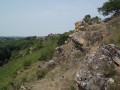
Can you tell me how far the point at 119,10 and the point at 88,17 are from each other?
5.64m

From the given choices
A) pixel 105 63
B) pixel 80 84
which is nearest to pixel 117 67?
pixel 105 63

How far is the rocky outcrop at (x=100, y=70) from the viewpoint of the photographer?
15.7 metres

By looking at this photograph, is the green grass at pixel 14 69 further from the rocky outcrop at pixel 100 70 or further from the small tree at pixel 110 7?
the rocky outcrop at pixel 100 70

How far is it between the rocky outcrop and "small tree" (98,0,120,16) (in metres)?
9.84

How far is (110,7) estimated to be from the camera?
27125 millimetres

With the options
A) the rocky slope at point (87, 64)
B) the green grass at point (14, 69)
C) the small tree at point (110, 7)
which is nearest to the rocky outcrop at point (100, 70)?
the rocky slope at point (87, 64)

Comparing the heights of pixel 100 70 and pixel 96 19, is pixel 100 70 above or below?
below

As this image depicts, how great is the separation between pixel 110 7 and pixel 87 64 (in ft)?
36.9

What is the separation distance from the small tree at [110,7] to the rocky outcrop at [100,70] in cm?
984

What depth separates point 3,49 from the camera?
126812mm

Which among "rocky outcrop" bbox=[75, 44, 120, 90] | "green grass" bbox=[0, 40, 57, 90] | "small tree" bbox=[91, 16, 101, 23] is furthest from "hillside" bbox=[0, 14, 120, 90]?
"green grass" bbox=[0, 40, 57, 90]

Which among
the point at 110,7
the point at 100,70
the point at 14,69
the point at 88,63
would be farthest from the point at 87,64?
the point at 14,69

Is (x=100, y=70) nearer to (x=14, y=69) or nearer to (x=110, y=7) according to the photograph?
(x=110, y=7)

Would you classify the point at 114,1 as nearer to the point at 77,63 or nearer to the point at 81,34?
the point at 81,34
